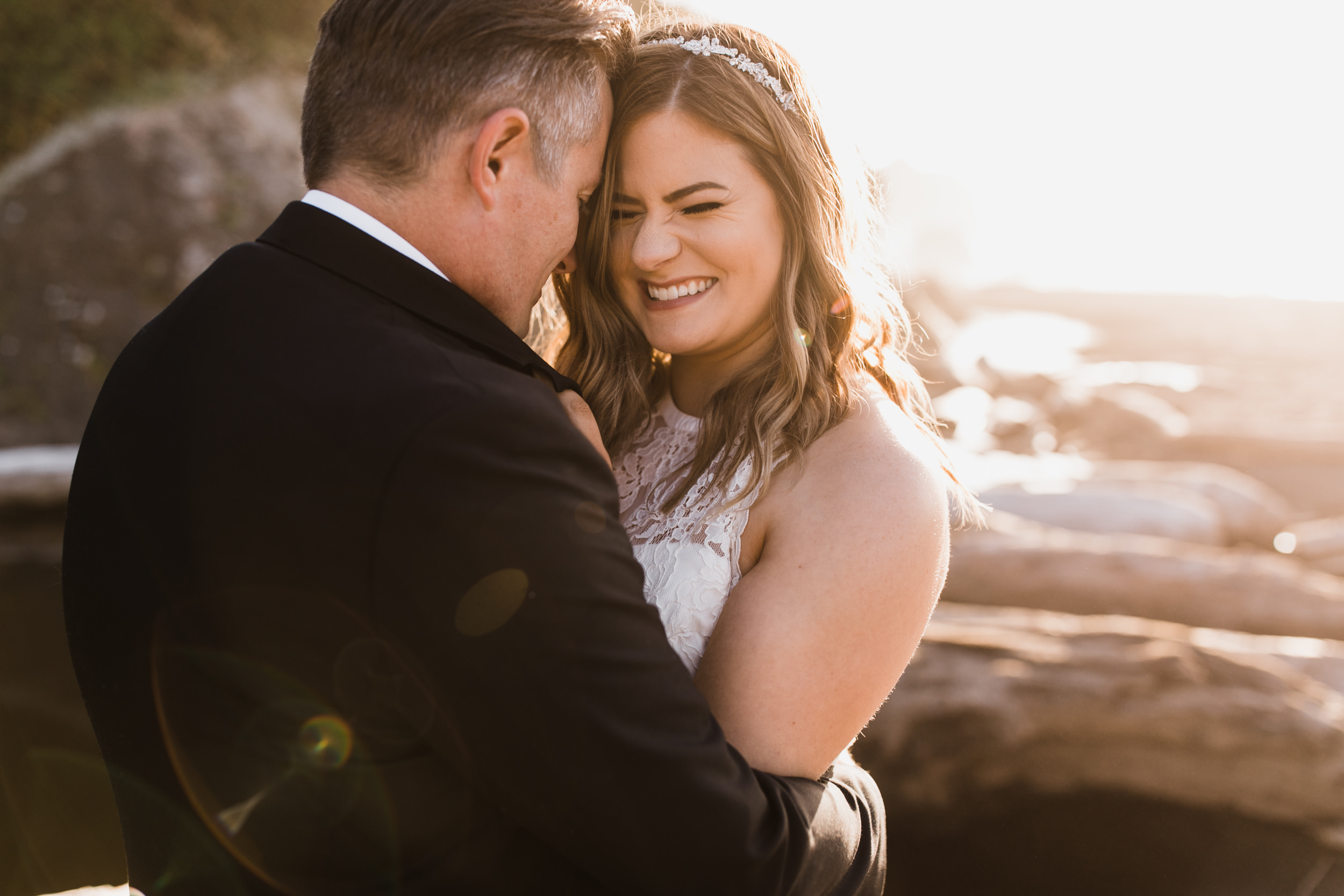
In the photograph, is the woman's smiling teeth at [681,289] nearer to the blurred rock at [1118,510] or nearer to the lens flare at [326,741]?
the lens flare at [326,741]

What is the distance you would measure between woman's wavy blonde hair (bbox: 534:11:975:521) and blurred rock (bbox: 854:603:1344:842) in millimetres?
1330

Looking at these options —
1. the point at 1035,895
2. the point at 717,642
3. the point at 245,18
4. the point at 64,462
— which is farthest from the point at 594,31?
the point at 245,18

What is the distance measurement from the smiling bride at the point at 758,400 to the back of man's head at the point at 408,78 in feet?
2.07

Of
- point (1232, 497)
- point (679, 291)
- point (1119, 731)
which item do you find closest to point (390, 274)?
point (679, 291)

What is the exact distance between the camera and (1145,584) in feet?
19.0

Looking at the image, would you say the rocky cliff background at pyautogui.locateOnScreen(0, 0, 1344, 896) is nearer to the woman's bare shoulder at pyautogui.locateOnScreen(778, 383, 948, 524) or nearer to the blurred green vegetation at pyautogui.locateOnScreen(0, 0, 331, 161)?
the blurred green vegetation at pyautogui.locateOnScreen(0, 0, 331, 161)

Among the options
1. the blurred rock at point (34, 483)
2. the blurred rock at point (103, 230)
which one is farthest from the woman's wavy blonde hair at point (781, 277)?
the blurred rock at point (103, 230)

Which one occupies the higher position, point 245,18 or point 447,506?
point 245,18

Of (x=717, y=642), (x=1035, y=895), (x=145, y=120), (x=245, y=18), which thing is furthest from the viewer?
(x=245, y=18)

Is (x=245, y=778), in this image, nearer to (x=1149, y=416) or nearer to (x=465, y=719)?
(x=465, y=719)

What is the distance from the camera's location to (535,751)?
4.03ft

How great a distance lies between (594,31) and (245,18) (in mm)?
11489

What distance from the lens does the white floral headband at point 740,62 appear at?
2.26 m

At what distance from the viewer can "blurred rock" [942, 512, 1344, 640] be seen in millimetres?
5637
